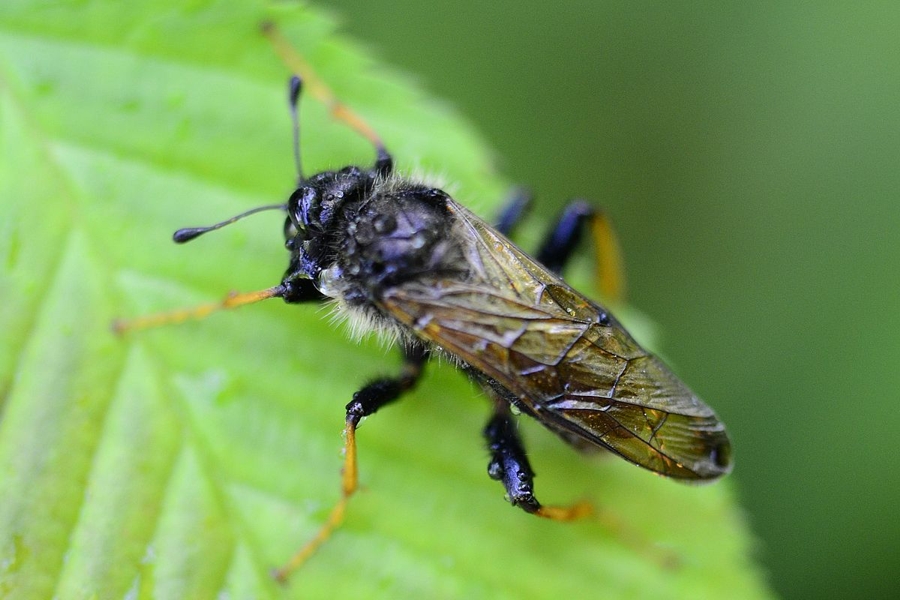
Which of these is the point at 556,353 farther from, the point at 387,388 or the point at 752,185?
the point at 752,185

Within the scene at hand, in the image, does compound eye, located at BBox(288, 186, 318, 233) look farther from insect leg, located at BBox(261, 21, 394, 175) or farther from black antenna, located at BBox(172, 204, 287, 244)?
insect leg, located at BBox(261, 21, 394, 175)

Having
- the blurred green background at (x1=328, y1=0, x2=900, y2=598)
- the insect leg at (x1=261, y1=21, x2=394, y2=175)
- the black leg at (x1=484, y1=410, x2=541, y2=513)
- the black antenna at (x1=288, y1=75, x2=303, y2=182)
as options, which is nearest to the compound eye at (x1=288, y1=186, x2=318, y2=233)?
the black antenna at (x1=288, y1=75, x2=303, y2=182)

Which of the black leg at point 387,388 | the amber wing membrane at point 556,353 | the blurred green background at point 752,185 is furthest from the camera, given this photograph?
the blurred green background at point 752,185

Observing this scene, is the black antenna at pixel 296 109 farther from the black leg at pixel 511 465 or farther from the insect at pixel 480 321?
the black leg at pixel 511 465

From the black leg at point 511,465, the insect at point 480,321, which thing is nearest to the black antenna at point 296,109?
the insect at point 480,321

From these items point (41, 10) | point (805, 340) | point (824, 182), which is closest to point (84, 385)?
point (41, 10)

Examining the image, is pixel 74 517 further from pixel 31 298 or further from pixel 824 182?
pixel 824 182
